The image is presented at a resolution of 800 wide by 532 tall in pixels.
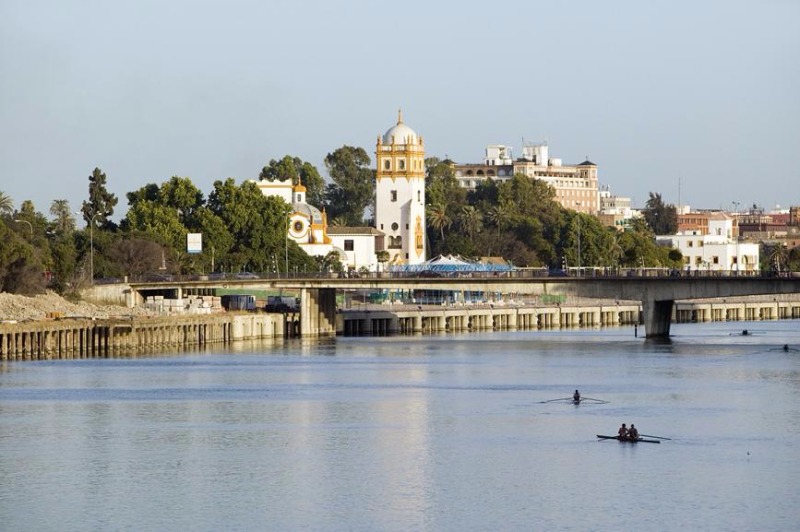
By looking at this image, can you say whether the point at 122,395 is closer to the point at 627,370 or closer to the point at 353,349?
the point at 627,370

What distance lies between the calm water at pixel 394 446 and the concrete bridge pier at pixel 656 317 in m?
26.8

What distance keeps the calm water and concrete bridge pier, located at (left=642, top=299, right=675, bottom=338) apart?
2684 cm

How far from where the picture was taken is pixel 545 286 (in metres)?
152

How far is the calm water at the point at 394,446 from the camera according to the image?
65.0m

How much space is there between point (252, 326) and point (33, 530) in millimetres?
103594

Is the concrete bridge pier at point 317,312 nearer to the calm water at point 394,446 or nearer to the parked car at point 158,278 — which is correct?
the parked car at point 158,278

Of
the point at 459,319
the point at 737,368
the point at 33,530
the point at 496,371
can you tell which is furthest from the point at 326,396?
the point at 459,319

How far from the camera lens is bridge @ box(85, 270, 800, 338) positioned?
148 metres

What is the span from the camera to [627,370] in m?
121

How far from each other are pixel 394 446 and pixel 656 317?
79.8 m

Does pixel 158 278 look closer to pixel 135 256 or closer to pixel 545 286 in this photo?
pixel 135 256

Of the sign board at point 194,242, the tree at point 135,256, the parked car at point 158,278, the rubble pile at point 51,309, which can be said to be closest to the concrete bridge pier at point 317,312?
the parked car at point 158,278

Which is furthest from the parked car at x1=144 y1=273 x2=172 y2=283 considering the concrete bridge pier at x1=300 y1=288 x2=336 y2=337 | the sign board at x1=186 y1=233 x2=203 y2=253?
the sign board at x1=186 y1=233 x2=203 y2=253

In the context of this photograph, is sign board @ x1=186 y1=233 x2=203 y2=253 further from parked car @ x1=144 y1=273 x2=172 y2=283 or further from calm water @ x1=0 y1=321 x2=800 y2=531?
calm water @ x1=0 y1=321 x2=800 y2=531
